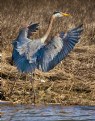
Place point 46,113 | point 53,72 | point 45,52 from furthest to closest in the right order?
point 53,72 < point 45,52 < point 46,113

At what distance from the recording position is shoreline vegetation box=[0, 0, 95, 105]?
949 centimetres

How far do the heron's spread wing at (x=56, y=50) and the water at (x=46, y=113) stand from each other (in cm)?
71

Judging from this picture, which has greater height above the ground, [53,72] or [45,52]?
[45,52]

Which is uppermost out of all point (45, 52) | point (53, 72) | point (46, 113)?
point (45, 52)

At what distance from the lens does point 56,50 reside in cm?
945

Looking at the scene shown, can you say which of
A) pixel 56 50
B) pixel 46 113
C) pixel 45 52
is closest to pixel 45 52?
pixel 45 52

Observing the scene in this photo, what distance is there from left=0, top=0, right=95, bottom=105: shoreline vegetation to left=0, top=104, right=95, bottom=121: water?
0.31 m

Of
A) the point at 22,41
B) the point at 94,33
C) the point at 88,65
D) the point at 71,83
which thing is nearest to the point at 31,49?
the point at 22,41

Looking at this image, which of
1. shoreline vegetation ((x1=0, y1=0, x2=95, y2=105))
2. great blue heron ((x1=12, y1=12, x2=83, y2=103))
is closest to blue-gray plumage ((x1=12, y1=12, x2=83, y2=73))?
great blue heron ((x1=12, y1=12, x2=83, y2=103))

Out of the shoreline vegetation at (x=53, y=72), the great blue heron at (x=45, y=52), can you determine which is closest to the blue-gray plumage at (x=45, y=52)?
the great blue heron at (x=45, y=52)

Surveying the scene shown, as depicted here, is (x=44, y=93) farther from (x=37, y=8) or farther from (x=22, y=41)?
(x=37, y=8)

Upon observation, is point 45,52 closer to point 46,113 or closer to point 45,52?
point 45,52

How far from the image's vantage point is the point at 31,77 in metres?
9.87

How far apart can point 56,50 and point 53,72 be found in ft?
4.54
